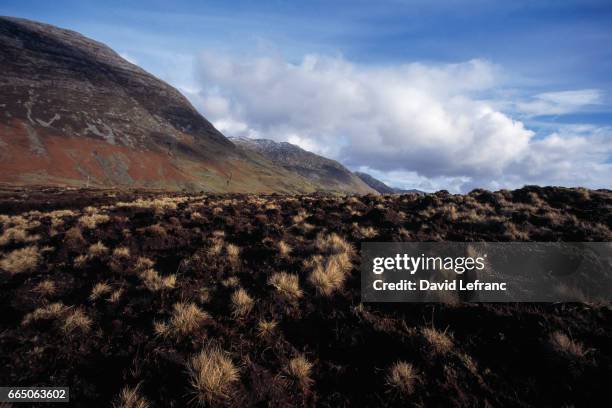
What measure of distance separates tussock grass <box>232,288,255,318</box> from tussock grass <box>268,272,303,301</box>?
2.77 ft

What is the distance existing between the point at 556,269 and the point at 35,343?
13.6m

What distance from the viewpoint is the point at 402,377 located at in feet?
16.6

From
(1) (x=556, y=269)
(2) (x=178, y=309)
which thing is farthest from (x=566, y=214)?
(2) (x=178, y=309)

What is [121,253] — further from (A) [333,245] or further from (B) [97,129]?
(B) [97,129]

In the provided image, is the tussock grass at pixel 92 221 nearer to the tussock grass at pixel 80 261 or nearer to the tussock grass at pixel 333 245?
the tussock grass at pixel 80 261

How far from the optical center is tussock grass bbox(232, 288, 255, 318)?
22.7 feet

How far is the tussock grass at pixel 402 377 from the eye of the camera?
4.91 metres

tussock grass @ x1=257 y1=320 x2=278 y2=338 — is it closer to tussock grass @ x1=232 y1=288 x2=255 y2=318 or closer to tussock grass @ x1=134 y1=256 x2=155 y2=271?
tussock grass @ x1=232 y1=288 x2=255 y2=318

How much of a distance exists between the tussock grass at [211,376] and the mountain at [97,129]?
78.7 meters

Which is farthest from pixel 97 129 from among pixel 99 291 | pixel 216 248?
pixel 99 291

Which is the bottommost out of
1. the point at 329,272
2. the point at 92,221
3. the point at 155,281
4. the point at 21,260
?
the point at 155,281

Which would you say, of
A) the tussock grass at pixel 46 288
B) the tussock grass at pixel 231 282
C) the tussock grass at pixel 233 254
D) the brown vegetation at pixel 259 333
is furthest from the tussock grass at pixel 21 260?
the tussock grass at pixel 231 282

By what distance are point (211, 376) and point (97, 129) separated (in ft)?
364

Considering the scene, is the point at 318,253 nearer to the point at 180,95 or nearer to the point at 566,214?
the point at 566,214
